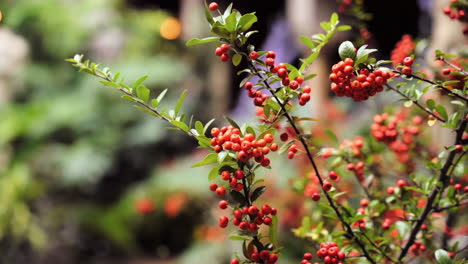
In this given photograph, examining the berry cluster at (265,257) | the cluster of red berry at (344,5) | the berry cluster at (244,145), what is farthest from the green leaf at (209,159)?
the cluster of red berry at (344,5)

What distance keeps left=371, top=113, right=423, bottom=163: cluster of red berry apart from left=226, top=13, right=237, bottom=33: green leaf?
359 millimetres

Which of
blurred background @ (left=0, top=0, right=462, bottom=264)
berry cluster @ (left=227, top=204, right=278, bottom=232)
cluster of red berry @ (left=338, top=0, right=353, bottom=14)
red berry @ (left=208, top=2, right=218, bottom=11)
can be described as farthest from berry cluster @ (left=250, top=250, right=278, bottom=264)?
blurred background @ (left=0, top=0, right=462, bottom=264)

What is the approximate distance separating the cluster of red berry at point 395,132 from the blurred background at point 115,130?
4.20 ft

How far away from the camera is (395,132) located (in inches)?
27.9

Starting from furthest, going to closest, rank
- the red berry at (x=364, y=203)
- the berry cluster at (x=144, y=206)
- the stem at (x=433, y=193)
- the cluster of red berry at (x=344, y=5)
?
the berry cluster at (x=144, y=206) < the cluster of red berry at (x=344, y=5) < the red berry at (x=364, y=203) < the stem at (x=433, y=193)

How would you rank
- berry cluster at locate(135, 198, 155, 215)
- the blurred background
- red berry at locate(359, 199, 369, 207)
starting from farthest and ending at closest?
berry cluster at locate(135, 198, 155, 215) → the blurred background → red berry at locate(359, 199, 369, 207)

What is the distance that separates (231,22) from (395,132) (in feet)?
1.25

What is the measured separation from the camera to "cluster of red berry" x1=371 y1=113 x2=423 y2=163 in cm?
72

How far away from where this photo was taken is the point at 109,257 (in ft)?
9.60

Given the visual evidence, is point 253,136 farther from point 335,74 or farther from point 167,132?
point 167,132

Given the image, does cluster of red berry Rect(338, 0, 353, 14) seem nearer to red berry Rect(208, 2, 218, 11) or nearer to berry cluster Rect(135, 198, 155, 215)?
red berry Rect(208, 2, 218, 11)

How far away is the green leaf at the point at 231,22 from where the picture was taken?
0.43 m

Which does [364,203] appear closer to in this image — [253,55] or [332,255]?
[332,255]

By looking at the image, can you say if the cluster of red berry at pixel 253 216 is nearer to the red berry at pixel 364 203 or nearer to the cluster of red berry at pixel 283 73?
the cluster of red berry at pixel 283 73
